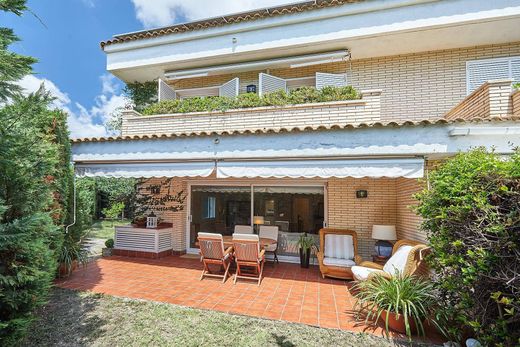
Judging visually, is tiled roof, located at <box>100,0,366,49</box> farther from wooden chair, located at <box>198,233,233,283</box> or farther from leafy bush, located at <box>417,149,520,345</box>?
wooden chair, located at <box>198,233,233,283</box>

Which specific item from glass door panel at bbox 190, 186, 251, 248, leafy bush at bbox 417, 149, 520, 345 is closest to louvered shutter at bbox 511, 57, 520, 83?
leafy bush at bbox 417, 149, 520, 345

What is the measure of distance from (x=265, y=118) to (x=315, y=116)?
2385mm

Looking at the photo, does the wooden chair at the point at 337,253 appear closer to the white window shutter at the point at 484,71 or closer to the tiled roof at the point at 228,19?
the white window shutter at the point at 484,71

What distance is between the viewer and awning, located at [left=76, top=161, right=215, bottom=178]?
33.4 ft

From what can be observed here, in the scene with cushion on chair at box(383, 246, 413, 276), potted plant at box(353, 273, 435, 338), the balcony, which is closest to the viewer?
potted plant at box(353, 273, 435, 338)

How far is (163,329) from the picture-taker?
6840 mm

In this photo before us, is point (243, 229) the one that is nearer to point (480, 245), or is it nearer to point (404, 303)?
point (404, 303)

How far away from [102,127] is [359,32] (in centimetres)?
2881

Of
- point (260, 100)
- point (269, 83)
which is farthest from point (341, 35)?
point (260, 100)

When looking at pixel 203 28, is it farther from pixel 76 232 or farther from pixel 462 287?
pixel 462 287

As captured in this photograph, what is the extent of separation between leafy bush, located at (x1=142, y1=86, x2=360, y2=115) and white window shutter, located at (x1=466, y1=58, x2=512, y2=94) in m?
5.97

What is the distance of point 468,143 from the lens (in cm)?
808

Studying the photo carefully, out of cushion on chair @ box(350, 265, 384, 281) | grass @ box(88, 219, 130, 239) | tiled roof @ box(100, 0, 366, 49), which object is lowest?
grass @ box(88, 219, 130, 239)

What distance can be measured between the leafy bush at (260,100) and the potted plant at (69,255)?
7328 millimetres
